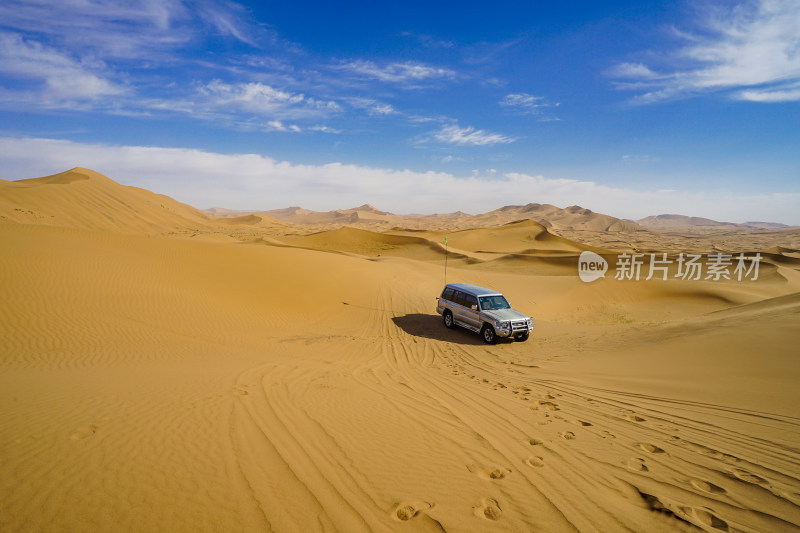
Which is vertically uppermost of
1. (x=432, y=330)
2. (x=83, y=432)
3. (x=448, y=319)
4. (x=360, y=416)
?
(x=83, y=432)

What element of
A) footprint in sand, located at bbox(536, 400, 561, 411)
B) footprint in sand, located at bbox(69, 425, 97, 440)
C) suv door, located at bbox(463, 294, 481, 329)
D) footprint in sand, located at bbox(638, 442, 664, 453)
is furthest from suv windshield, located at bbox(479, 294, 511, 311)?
footprint in sand, located at bbox(69, 425, 97, 440)

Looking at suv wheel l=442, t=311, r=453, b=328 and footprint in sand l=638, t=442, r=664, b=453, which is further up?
footprint in sand l=638, t=442, r=664, b=453

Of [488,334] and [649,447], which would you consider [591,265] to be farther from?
[649,447]

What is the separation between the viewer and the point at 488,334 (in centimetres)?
1230

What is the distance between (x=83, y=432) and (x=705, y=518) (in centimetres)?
728

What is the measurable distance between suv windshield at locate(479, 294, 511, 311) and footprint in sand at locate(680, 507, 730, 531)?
9.34 meters

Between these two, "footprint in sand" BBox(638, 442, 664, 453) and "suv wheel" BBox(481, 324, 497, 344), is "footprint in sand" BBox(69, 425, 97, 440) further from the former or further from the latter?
"suv wheel" BBox(481, 324, 497, 344)

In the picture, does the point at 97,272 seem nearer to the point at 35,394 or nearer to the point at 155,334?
the point at 155,334

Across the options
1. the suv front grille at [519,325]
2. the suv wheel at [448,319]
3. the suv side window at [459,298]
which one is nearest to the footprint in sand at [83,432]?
the suv front grille at [519,325]

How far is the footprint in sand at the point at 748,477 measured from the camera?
3941 millimetres

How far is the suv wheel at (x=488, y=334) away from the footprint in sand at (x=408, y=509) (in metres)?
8.84

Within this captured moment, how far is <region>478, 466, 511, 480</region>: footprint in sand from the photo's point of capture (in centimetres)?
421

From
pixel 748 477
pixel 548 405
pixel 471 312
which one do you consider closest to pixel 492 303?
pixel 471 312

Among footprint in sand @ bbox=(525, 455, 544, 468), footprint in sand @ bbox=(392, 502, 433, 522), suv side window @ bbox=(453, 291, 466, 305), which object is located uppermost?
suv side window @ bbox=(453, 291, 466, 305)
